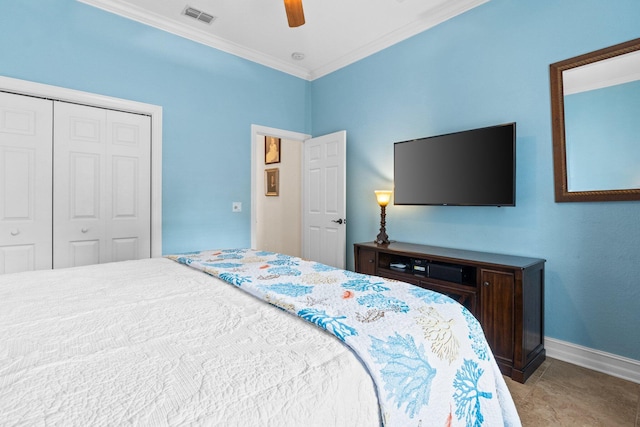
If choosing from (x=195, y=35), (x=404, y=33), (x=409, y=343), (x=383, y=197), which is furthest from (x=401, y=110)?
(x=409, y=343)

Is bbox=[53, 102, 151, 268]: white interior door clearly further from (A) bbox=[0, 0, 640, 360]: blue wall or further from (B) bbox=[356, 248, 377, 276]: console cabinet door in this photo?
(B) bbox=[356, 248, 377, 276]: console cabinet door

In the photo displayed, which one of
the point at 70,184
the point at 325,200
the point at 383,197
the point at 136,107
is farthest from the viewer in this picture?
the point at 325,200

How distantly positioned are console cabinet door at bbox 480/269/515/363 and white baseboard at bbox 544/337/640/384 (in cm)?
52

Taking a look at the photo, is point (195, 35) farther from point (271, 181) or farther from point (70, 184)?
point (271, 181)

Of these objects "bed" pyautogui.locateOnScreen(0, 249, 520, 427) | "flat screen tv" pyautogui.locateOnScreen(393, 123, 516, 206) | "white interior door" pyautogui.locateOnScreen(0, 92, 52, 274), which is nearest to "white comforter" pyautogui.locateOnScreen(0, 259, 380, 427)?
"bed" pyautogui.locateOnScreen(0, 249, 520, 427)

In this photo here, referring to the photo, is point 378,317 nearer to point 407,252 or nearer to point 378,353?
point 378,353

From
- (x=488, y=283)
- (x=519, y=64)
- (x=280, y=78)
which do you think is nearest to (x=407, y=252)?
(x=488, y=283)

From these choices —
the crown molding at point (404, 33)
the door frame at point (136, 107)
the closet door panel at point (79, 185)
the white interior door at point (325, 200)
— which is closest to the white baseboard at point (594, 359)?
the white interior door at point (325, 200)

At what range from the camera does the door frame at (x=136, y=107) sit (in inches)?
100

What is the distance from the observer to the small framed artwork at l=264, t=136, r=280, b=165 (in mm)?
5304

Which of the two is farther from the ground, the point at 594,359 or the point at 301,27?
the point at 301,27

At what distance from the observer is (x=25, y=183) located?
2.57 meters

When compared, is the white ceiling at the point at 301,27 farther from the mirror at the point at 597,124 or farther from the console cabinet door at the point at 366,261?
the console cabinet door at the point at 366,261

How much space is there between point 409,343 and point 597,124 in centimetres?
225
